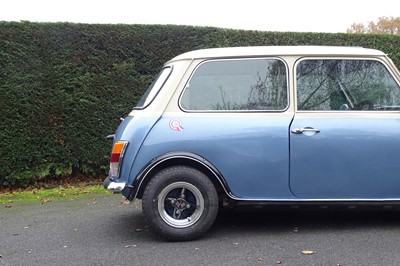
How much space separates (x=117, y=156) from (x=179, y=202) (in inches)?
29.8

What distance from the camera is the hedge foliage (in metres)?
7.47

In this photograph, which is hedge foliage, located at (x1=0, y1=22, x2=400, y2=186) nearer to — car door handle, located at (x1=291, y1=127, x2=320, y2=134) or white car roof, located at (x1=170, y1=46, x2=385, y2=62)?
white car roof, located at (x1=170, y1=46, x2=385, y2=62)

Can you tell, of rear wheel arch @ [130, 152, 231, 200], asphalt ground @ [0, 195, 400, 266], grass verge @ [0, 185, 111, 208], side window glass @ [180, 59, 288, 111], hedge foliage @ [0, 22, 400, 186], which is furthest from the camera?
hedge foliage @ [0, 22, 400, 186]

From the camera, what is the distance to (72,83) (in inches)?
304

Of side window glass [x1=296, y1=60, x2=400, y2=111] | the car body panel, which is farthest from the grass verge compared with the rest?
side window glass [x1=296, y1=60, x2=400, y2=111]

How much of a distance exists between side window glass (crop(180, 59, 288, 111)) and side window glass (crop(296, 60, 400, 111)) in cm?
22

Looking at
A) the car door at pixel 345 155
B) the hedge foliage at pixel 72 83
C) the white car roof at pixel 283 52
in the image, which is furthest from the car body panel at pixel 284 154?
the hedge foliage at pixel 72 83

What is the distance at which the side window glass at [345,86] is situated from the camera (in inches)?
177

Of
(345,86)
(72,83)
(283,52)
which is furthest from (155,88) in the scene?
(72,83)

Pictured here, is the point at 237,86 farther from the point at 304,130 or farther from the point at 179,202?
the point at 179,202

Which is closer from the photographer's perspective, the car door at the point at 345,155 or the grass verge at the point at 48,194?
the car door at the point at 345,155

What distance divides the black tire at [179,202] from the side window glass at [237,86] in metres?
0.71

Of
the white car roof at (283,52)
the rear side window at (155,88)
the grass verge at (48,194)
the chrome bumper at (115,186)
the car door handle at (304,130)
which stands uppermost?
the white car roof at (283,52)

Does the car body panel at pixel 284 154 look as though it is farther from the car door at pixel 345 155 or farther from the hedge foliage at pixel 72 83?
the hedge foliage at pixel 72 83
